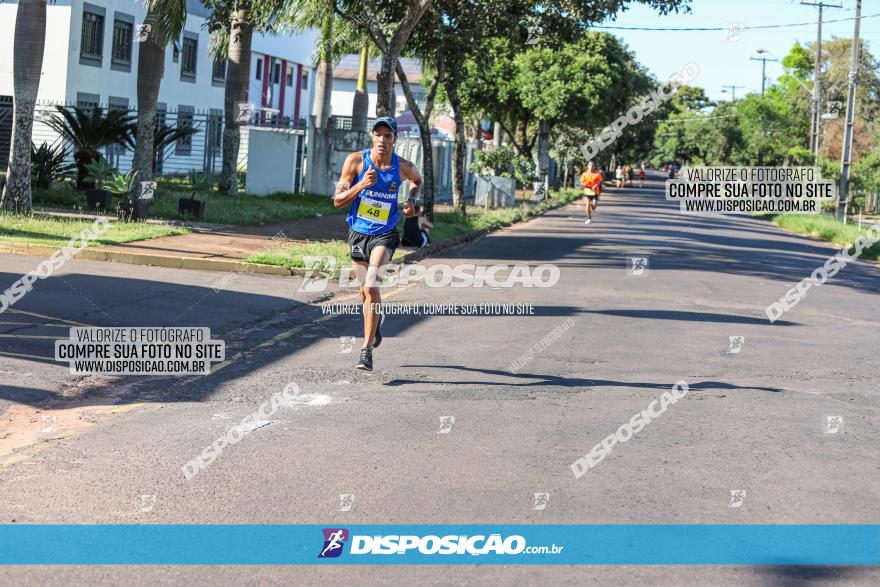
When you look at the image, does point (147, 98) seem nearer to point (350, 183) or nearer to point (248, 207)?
point (248, 207)

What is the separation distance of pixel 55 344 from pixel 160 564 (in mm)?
5373

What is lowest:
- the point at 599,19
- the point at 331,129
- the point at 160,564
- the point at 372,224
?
the point at 160,564

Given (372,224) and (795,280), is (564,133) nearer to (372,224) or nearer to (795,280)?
(795,280)

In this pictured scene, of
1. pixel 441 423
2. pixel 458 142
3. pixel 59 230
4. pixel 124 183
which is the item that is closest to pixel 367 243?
pixel 441 423

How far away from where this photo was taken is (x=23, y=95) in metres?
19.9

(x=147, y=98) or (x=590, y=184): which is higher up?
(x=147, y=98)

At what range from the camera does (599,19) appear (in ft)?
85.0

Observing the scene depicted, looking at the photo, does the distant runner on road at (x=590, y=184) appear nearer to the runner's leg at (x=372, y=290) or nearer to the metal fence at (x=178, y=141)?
the metal fence at (x=178, y=141)

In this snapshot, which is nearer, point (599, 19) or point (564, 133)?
point (599, 19)

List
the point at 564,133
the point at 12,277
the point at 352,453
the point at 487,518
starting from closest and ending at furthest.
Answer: the point at 487,518 → the point at 352,453 → the point at 12,277 → the point at 564,133

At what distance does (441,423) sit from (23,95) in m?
14.8

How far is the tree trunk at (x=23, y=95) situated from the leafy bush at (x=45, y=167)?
4287 millimetres

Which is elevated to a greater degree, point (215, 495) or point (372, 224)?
point (372, 224)

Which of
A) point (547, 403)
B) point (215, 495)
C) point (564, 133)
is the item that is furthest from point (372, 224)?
point (564, 133)
